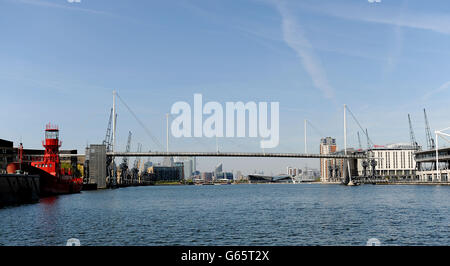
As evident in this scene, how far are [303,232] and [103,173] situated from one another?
454ft

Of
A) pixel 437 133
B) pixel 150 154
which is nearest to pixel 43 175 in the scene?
pixel 150 154

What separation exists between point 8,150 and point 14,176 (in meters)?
102

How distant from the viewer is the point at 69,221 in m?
39.2

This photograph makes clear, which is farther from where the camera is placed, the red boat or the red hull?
the red boat

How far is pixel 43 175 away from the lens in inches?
3332

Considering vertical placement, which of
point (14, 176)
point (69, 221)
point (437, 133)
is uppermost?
point (437, 133)

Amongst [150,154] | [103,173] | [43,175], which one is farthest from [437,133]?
[43,175]

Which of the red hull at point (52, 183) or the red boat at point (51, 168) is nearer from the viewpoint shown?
the red hull at point (52, 183)

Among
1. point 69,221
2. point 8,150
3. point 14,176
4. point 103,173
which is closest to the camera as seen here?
point 69,221
